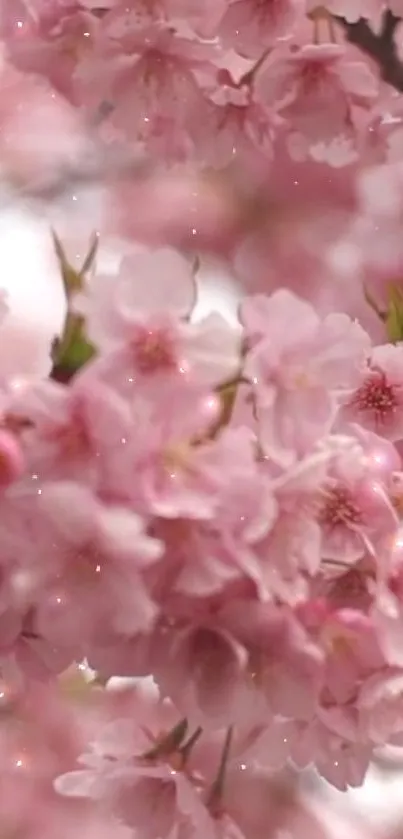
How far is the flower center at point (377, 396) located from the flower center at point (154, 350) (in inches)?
6.1

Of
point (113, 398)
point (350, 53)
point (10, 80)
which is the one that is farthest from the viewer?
point (10, 80)

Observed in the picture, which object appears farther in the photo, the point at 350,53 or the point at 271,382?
the point at 350,53

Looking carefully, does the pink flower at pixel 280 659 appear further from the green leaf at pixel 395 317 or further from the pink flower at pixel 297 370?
the green leaf at pixel 395 317

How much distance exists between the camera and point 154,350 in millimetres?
388

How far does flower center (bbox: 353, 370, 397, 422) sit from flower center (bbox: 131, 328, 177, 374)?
15 centimetres

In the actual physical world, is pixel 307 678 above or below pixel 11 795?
above

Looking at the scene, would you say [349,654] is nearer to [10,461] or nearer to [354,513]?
[354,513]

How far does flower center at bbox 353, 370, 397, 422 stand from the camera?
0.52 metres

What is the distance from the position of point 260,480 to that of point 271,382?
5cm

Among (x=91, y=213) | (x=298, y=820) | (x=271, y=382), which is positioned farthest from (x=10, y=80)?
(x=298, y=820)

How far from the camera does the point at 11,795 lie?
0.59 meters

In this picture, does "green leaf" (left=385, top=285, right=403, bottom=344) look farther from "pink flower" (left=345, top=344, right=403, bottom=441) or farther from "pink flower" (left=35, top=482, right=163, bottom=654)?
"pink flower" (left=35, top=482, right=163, bottom=654)

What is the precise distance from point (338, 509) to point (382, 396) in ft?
0.37

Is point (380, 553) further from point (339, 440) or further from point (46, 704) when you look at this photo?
point (46, 704)
